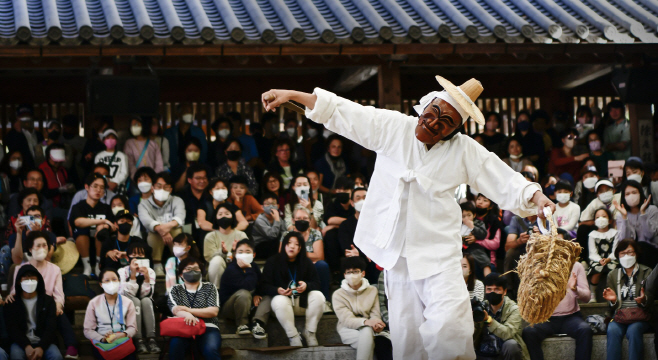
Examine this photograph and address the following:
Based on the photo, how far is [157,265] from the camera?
801cm

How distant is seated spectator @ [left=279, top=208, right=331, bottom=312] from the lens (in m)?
7.80

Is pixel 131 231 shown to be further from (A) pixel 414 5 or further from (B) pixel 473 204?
(A) pixel 414 5

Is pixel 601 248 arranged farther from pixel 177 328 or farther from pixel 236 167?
pixel 177 328

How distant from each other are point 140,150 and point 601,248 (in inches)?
196

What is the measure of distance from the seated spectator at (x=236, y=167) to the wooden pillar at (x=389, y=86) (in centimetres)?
168

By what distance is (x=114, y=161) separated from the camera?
8.88 m

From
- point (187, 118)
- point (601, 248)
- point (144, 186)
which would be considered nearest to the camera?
point (601, 248)

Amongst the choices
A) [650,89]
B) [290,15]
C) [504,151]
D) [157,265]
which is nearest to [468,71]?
[504,151]

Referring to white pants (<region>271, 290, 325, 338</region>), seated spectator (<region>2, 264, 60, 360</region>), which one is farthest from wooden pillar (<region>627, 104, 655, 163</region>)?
seated spectator (<region>2, 264, 60, 360</region>)

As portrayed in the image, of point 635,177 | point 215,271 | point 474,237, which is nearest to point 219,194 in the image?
point 215,271

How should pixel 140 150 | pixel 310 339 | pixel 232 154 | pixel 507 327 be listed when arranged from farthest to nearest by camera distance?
pixel 232 154 < pixel 140 150 < pixel 310 339 < pixel 507 327

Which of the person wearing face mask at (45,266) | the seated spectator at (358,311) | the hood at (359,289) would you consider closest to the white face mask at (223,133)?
the person wearing face mask at (45,266)

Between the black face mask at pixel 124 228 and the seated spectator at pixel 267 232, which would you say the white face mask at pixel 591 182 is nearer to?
the seated spectator at pixel 267 232

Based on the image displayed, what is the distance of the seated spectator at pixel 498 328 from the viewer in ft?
23.0
